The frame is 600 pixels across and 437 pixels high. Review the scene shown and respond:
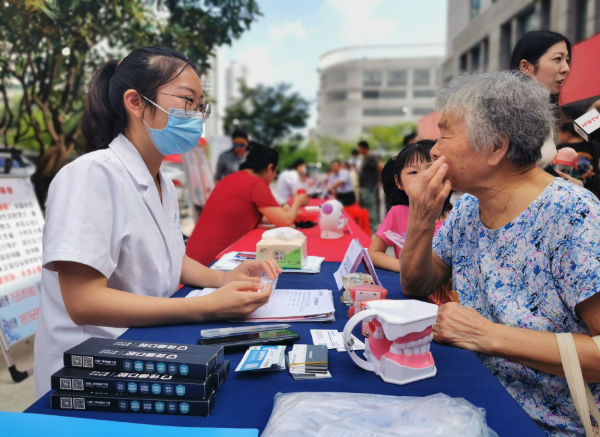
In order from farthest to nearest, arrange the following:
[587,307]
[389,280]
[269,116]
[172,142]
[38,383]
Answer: [269,116]
[389,280]
[172,142]
[38,383]
[587,307]

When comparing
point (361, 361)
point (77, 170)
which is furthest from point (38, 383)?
point (361, 361)

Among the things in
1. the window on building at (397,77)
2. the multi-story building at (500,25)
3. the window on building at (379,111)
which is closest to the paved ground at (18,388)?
the multi-story building at (500,25)

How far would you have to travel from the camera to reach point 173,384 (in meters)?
0.86

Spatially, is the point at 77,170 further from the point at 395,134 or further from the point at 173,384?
the point at 395,134

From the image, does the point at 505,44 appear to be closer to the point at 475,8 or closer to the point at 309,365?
the point at 475,8

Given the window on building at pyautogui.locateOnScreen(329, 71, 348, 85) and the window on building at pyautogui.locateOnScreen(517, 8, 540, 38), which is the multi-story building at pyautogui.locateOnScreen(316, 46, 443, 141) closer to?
the window on building at pyautogui.locateOnScreen(329, 71, 348, 85)

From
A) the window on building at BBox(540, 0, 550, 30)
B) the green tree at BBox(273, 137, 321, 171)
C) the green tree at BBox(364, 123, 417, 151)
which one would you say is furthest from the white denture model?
the green tree at BBox(364, 123, 417, 151)

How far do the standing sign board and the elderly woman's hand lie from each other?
2553 millimetres

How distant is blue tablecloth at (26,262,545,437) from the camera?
0.85 meters

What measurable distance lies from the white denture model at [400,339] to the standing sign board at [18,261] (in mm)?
2487

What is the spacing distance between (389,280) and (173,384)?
1286 millimetres

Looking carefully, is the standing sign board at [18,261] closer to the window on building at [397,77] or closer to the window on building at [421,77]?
the window on building at [397,77]

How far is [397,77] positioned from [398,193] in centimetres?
6812

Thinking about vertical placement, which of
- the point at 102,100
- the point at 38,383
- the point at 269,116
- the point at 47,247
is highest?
the point at 269,116
